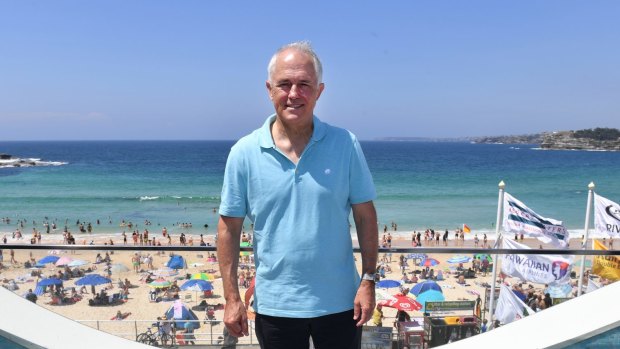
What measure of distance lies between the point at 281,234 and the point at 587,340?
3.35 feet

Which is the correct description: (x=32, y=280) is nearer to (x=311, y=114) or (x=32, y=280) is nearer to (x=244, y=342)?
(x=244, y=342)

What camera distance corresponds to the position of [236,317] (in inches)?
66.3

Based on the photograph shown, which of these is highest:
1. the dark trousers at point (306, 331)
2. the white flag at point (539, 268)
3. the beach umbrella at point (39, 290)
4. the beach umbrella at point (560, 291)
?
the dark trousers at point (306, 331)

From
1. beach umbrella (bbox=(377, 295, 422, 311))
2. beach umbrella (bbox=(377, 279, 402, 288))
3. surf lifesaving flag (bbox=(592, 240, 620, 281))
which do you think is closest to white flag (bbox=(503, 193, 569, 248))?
surf lifesaving flag (bbox=(592, 240, 620, 281))

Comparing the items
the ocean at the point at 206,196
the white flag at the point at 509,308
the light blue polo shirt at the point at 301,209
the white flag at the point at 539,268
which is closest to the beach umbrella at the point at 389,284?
the white flag at the point at 509,308

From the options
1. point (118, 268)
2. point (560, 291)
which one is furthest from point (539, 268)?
point (118, 268)

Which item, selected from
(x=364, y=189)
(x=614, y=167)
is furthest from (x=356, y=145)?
(x=614, y=167)

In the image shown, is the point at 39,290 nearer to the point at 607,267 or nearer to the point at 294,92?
the point at 607,267

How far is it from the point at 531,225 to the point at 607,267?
1.33 meters

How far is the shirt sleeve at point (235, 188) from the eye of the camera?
5.20 feet

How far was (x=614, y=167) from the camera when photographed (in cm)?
7338

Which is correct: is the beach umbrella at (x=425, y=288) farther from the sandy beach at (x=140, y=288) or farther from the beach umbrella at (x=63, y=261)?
the beach umbrella at (x=63, y=261)

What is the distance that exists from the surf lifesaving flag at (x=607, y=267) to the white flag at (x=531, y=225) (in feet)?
1.81

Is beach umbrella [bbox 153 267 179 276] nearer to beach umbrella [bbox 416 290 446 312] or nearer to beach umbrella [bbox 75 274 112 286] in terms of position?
beach umbrella [bbox 75 274 112 286]
